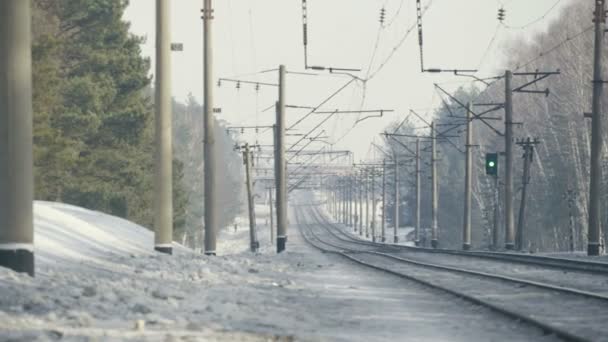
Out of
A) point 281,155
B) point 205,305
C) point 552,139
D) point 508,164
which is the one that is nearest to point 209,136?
point 281,155

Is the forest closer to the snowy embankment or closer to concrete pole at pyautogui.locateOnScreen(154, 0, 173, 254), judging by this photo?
concrete pole at pyautogui.locateOnScreen(154, 0, 173, 254)

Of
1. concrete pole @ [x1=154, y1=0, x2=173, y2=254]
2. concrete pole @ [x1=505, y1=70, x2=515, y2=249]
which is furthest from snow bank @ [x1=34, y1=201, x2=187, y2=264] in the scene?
concrete pole @ [x1=505, y1=70, x2=515, y2=249]

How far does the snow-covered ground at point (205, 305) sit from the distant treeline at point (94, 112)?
Answer: 2989cm

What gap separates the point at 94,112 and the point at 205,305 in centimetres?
4519

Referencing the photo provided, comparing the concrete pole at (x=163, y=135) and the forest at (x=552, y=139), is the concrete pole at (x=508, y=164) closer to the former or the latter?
the forest at (x=552, y=139)

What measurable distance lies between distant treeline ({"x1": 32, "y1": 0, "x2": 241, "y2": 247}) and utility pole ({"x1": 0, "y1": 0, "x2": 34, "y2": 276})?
35.6m

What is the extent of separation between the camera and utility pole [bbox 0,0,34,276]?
14.0m

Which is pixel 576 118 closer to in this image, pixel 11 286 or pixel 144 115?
pixel 144 115

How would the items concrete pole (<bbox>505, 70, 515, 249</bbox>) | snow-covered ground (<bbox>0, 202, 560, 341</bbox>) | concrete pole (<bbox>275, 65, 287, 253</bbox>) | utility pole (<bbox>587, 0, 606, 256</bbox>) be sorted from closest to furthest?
1. snow-covered ground (<bbox>0, 202, 560, 341</bbox>)
2. utility pole (<bbox>587, 0, 606, 256</bbox>)
3. concrete pole (<bbox>275, 65, 287, 253</bbox>)
4. concrete pole (<bbox>505, 70, 515, 249</bbox>)

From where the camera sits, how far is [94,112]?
187 ft

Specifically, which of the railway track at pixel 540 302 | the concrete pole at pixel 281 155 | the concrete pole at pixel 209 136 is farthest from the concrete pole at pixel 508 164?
the railway track at pixel 540 302

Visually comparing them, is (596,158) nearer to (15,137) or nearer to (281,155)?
(281,155)

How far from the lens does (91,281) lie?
49.3 feet

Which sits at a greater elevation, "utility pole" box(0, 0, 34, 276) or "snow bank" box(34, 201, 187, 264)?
"utility pole" box(0, 0, 34, 276)
